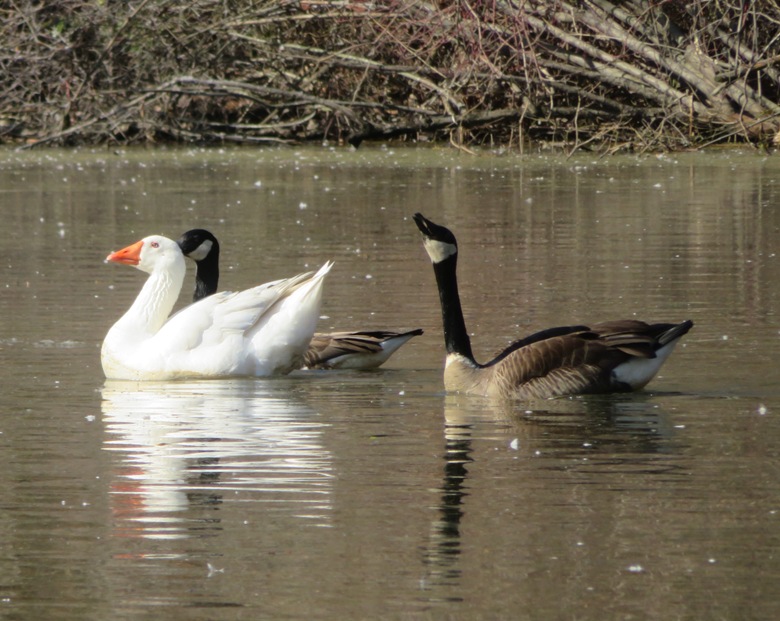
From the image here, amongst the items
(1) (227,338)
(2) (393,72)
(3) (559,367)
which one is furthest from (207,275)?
(2) (393,72)

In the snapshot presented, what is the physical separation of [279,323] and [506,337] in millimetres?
1533

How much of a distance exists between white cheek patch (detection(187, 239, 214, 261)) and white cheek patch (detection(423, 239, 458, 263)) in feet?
6.85

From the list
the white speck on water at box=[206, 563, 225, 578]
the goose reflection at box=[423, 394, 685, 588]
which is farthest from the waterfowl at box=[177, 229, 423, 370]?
the white speck on water at box=[206, 563, 225, 578]

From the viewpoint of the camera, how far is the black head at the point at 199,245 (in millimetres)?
10398

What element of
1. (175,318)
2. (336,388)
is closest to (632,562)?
(336,388)

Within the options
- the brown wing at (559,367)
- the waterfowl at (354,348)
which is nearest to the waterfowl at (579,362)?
the brown wing at (559,367)

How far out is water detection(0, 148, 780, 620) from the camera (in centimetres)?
506

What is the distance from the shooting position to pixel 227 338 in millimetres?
9227

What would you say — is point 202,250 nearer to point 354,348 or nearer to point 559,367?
point 354,348

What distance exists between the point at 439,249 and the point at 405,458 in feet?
6.75

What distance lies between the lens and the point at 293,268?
44.0 feet

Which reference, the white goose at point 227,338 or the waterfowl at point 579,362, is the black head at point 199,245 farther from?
the waterfowl at point 579,362

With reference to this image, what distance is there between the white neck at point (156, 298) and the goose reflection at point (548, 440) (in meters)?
2.09

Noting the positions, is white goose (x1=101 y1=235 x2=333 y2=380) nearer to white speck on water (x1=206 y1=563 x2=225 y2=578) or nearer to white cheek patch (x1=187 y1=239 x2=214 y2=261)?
white cheek patch (x1=187 y1=239 x2=214 y2=261)
